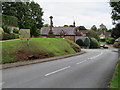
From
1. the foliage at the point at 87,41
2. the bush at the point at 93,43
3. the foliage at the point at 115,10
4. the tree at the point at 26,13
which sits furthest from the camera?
the bush at the point at 93,43

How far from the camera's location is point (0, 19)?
3403 cm

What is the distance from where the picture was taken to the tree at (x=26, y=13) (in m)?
47.8

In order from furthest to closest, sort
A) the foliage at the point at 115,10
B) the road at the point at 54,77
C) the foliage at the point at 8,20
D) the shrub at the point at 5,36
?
1. the foliage at the point at 8,20
2. the shrub at the point at 5,36
3. the foliage at the point at 115,10
4. the road at the point at 54,77

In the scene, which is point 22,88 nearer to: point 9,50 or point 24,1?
point 9,50

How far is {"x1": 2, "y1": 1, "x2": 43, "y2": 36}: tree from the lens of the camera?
4781cm

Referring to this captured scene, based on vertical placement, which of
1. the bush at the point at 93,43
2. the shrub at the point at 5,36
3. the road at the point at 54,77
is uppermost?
the shrub at the point at 5,36

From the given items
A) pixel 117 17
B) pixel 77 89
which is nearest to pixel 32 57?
pixel 117 17

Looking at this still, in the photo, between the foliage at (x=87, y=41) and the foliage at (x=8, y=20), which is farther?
the foliage at (x=87, y=41)

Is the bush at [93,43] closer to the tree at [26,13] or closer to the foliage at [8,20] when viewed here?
the tree at [26,13]

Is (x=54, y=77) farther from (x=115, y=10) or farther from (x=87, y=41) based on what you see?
(x=87, y=41)

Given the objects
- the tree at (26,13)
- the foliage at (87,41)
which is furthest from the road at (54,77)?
the foliage at (87,41)

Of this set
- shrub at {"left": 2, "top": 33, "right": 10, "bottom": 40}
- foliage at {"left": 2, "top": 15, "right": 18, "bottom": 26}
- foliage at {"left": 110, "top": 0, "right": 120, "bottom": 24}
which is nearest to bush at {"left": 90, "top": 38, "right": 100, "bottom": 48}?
foliage at {"left": 2, "top": 15, "right": 18, "bottom": 26}

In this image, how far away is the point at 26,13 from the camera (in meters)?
51.2

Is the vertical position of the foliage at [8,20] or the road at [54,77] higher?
the foliage at [8,20]
